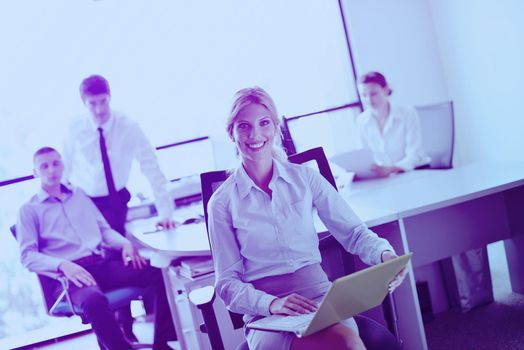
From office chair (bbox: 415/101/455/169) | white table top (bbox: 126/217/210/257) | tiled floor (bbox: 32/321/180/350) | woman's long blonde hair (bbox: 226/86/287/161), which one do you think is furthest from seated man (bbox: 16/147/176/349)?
office chair (bbox: 415/101/455/169)

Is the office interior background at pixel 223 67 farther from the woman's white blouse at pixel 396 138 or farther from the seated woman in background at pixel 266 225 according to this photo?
the seated woman in background at pixel 266 225

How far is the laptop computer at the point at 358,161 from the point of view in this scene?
3160 millimetres

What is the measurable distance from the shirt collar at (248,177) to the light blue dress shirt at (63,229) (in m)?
1.50

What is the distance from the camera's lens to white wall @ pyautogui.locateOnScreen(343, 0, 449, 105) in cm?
499

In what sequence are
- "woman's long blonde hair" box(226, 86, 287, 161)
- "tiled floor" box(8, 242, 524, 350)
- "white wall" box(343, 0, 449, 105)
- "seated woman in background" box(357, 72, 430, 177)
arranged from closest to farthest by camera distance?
"woman's long blonde hair" box(226, 86, 287, 161) → "tiled floor" box(8, 242, 524, 350) → "seated woman in background" box(357, 72, 430, 177) → "white wall" box(343, 0, 449, 105)

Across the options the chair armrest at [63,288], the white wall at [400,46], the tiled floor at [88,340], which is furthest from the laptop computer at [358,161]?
the white wall at [400,46]

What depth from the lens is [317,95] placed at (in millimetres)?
5090

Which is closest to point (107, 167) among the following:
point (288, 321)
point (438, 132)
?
point (438, 132)

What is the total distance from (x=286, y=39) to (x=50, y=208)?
2.60 metres

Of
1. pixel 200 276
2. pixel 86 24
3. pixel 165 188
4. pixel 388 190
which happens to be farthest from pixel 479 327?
pixel 86 24

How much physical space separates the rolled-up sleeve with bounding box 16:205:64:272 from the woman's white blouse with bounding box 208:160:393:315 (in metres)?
1.43

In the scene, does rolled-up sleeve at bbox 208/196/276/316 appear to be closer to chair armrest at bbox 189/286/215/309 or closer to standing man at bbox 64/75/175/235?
→ chair armrest at bbox 189/286/215/309

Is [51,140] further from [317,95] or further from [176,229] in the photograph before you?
[317,95]

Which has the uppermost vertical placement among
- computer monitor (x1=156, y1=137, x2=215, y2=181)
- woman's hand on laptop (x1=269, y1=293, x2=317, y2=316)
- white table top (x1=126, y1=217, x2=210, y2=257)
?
computer monitor (x1=156, y1=137, x2=215, y2=181)
